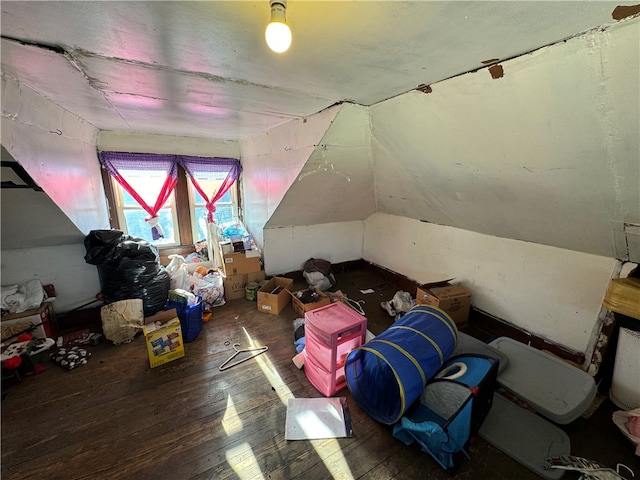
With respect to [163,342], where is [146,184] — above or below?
above

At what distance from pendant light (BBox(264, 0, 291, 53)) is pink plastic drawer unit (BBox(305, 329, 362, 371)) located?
1677 mm

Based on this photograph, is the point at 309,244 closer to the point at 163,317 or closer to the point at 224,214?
the point at 224,214

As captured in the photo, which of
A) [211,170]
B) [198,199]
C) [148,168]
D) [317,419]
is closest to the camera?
[317,419]

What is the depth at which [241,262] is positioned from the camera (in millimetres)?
3234

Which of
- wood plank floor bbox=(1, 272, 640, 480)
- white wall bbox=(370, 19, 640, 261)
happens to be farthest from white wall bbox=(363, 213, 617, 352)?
wood plank floor bbox=(1, 272, 640, 480)

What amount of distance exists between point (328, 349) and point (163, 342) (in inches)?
55.2

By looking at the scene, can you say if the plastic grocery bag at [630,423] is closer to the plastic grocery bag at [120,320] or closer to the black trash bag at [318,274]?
the black trash bag at [318,274]

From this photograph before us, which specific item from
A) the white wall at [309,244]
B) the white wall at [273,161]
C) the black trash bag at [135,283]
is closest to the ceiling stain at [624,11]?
the white wall at [273,161]

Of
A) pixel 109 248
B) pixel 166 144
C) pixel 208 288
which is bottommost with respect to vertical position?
pixel 208 288

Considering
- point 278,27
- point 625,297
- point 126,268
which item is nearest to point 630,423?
point 625,297

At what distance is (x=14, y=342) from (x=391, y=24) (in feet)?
10.8

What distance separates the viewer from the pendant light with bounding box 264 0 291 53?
719 mm

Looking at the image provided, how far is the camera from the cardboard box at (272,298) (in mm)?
2943

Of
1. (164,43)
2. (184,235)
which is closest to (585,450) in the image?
(164,43)
